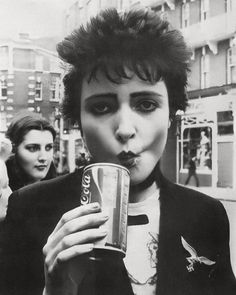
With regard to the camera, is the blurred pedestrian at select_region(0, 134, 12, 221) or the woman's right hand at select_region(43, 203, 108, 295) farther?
the blurred pedestrian at select_region(0, 134, 12, 221)

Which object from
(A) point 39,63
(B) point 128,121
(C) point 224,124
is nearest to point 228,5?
(C) point 224,124

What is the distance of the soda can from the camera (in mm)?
1082

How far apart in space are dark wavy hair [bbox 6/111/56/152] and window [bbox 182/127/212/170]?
1.24 ft

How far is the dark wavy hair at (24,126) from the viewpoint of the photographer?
1282mm

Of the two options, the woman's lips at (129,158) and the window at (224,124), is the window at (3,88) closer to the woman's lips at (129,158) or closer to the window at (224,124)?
the woman's lips at (129,158)

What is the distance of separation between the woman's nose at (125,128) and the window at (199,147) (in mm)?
194

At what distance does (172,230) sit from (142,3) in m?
0.63

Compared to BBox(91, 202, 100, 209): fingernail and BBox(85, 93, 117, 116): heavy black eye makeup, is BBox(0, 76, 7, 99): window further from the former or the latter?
BBox(91, 202, 100, 209): fingernail

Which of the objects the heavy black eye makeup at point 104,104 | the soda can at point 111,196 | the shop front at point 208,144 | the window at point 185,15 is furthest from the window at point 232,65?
the soda can at point 111,196

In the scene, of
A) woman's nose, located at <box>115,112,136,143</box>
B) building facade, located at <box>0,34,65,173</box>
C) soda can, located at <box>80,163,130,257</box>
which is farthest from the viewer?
building facade, located at <box>0,34,65,173</box>

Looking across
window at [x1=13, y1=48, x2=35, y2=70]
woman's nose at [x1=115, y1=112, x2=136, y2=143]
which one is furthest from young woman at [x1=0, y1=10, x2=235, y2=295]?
window at [x1=13, y1=48, x2=35, y2=70]

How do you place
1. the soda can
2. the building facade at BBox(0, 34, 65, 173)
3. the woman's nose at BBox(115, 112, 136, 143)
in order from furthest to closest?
the building facade at BBox(0, 34, 65, 173), the woman's nose at BBox(115, 112, 136, 143), the soda can

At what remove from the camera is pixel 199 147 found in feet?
4.44

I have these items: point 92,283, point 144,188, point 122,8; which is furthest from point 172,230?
point 122,8
